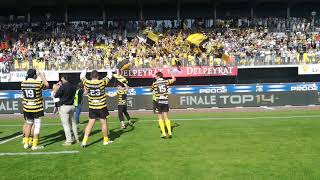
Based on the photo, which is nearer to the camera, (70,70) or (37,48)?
(70,70)

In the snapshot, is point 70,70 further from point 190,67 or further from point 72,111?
point 72,111

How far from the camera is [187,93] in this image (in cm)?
2794

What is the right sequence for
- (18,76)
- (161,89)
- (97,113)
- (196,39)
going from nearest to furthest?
(97,113) < (161,89) < (18,76) < (196,39)

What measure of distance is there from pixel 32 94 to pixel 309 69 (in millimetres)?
25905

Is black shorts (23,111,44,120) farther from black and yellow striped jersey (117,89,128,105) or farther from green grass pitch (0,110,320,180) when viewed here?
black and yellow striped jersey (117,89,128,105)

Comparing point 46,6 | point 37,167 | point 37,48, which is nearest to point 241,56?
point 37,48

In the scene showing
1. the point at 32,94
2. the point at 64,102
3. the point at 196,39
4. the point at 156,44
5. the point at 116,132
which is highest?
the point at 196,39

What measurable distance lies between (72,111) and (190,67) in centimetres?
2094

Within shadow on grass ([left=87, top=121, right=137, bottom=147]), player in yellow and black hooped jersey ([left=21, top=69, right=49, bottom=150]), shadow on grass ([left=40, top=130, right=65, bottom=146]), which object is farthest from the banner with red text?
player in yellow and black hooped jersey ([left=21, top=69, right=49, bottom=150])

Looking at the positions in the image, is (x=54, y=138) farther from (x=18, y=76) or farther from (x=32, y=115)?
(x=18, y=76)

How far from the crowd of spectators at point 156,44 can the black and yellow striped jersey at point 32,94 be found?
19014 millimetres

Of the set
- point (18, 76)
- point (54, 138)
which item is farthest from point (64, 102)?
point (18, 76)

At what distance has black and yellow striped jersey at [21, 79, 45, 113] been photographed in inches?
440

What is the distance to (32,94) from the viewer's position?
11195mm
